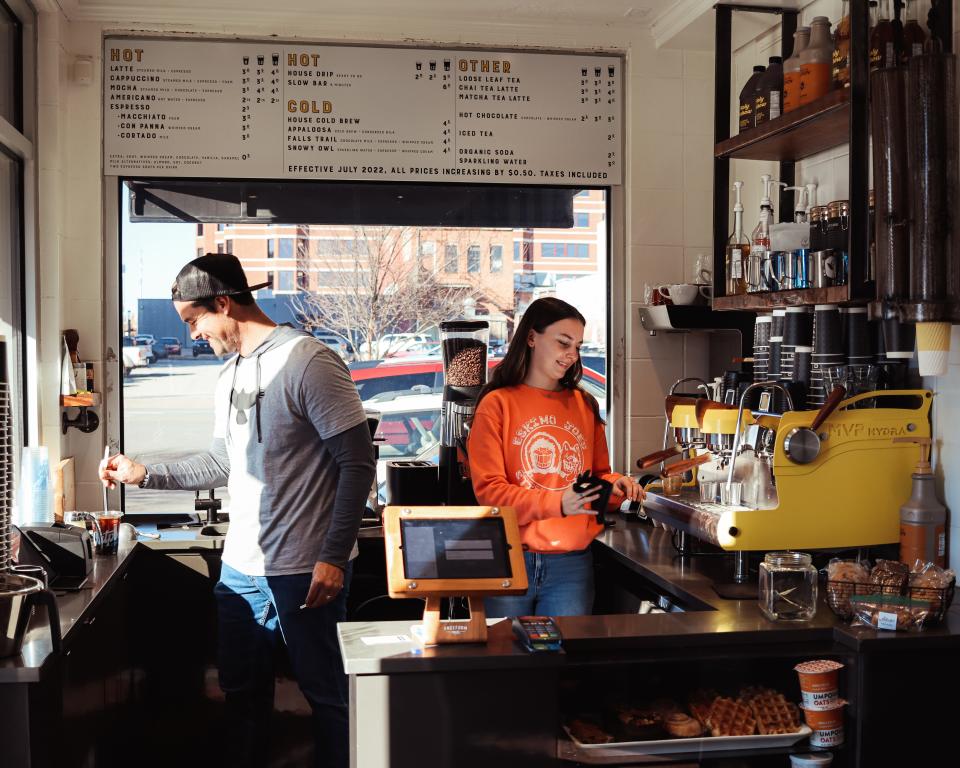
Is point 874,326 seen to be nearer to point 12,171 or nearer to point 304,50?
point 304,50

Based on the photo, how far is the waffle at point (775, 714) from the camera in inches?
80.6

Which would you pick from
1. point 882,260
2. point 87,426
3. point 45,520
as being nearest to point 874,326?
point 882,260

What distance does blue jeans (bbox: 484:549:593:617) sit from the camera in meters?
2.57

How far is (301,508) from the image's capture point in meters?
2.45

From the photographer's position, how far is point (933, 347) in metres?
2.35

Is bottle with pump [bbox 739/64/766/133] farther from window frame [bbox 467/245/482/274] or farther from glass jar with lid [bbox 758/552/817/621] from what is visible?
glass jar with lid [bbox 758/552/817/621]

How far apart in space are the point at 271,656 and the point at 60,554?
594mm

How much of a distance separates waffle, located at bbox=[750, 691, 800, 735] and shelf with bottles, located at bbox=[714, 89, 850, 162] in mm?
1413

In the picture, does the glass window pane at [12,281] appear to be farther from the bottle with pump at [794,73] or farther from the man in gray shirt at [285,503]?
Result: the bottle with pump at [794,73]

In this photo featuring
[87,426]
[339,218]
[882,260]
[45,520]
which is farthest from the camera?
[339,218]

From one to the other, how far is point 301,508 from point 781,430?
3.83ft

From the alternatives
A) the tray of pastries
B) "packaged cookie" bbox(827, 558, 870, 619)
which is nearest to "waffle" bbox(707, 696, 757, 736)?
the tray of pastries

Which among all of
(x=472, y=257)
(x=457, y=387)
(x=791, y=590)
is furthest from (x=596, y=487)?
(x=472, y=257)

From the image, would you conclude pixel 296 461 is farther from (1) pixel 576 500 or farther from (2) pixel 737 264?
(2) pixel 737 264
